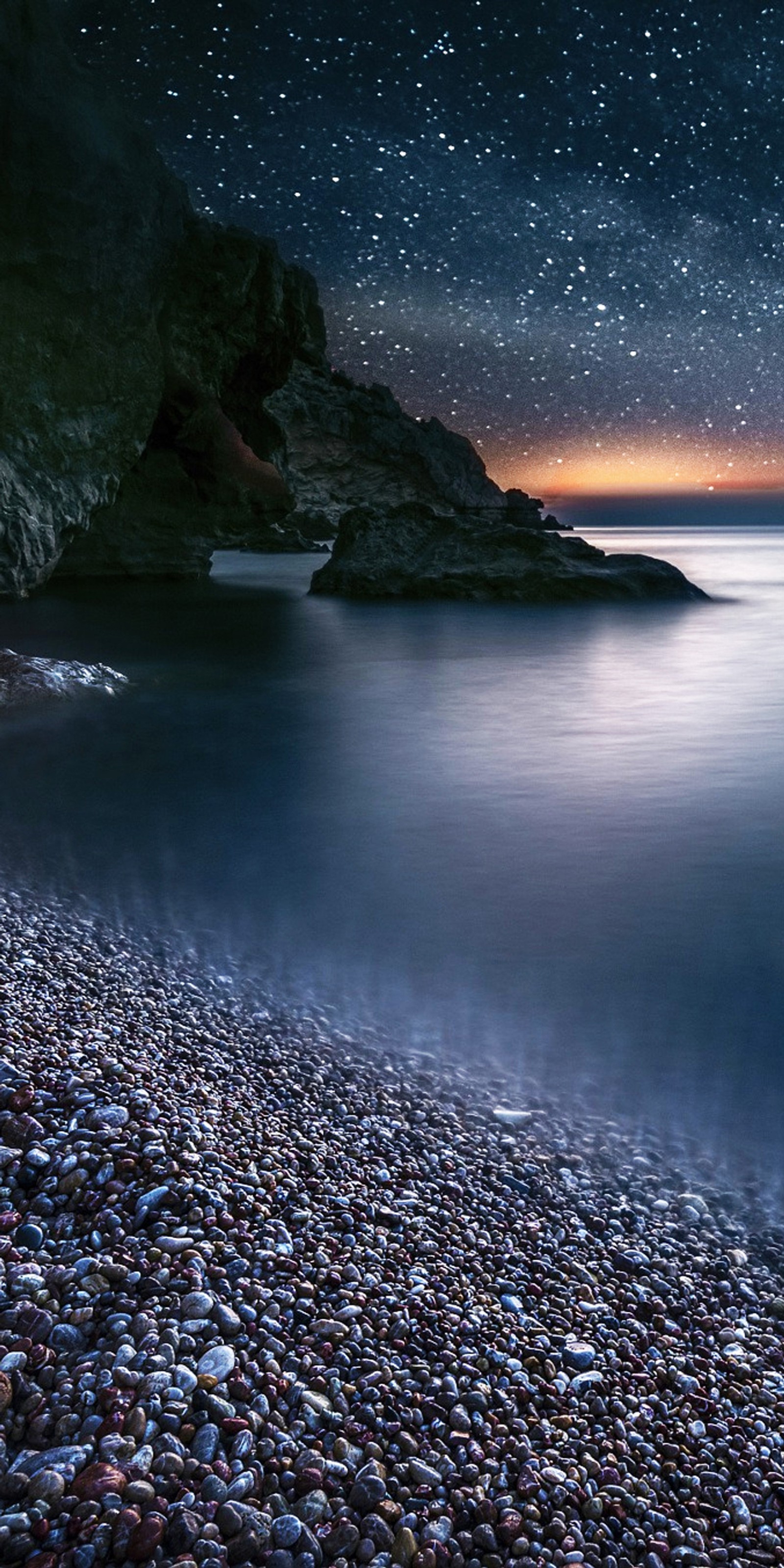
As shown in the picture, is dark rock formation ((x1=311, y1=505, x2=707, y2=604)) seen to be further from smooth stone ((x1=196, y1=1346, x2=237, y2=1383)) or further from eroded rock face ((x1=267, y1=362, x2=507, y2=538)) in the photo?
eroded rock face ((x1=267, y1=362, x2=507, y2=538))

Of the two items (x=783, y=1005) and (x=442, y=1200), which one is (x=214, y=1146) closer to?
(x=442, y=1200)

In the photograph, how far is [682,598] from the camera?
29250 mm

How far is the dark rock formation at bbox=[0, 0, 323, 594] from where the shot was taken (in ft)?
58.6

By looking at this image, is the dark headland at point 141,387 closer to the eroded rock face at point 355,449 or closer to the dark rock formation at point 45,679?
the dark rock formation at point 45,679

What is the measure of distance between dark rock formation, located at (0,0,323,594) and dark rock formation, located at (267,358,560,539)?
165 ft

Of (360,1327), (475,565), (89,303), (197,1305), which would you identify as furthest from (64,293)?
(360,1327)

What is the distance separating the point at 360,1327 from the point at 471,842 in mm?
5388

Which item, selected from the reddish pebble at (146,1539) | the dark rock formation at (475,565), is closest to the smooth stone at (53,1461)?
the reddish pebble at (146,1539)

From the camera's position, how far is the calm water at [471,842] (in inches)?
189

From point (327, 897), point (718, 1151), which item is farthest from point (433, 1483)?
point (327, 897)

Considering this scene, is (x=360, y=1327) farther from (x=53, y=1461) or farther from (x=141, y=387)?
(x=141, y=387)

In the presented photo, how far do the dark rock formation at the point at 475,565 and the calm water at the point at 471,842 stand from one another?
33.0 ft

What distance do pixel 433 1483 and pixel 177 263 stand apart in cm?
2829

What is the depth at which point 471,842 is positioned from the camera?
7770 mm
